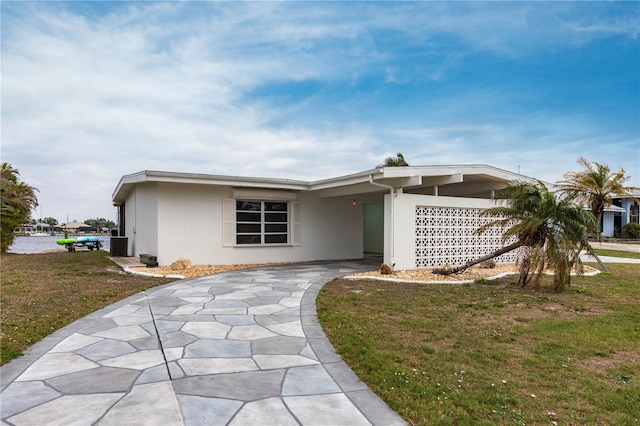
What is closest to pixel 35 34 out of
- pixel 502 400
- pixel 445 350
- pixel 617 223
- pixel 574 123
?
pixel 445 350

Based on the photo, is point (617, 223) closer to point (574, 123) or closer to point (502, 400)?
point (574, 123)

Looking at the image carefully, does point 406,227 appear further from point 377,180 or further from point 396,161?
point 396,161

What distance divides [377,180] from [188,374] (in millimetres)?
7509

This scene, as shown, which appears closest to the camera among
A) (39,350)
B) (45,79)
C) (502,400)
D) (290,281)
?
(502,400)

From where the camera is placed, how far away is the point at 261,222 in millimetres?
12852

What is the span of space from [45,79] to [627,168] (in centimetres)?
2507

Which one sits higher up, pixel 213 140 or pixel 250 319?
pixel 213 140

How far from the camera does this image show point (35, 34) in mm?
8773

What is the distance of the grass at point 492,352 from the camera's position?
294 centimetres

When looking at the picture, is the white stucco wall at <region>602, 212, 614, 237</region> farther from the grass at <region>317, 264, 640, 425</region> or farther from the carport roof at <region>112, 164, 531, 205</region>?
the grass at <region>317, 264, 640, 425</region>

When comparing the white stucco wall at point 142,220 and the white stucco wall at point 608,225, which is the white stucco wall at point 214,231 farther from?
the white stucco wall at point 608,225

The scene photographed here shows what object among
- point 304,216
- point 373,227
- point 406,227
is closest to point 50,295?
point 406,227

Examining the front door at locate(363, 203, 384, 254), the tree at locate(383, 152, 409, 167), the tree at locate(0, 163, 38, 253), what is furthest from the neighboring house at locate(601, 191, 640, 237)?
the tree at locate(0, 163, 38, 253)

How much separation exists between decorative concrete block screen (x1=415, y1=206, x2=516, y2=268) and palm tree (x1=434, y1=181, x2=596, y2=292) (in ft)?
8.17
